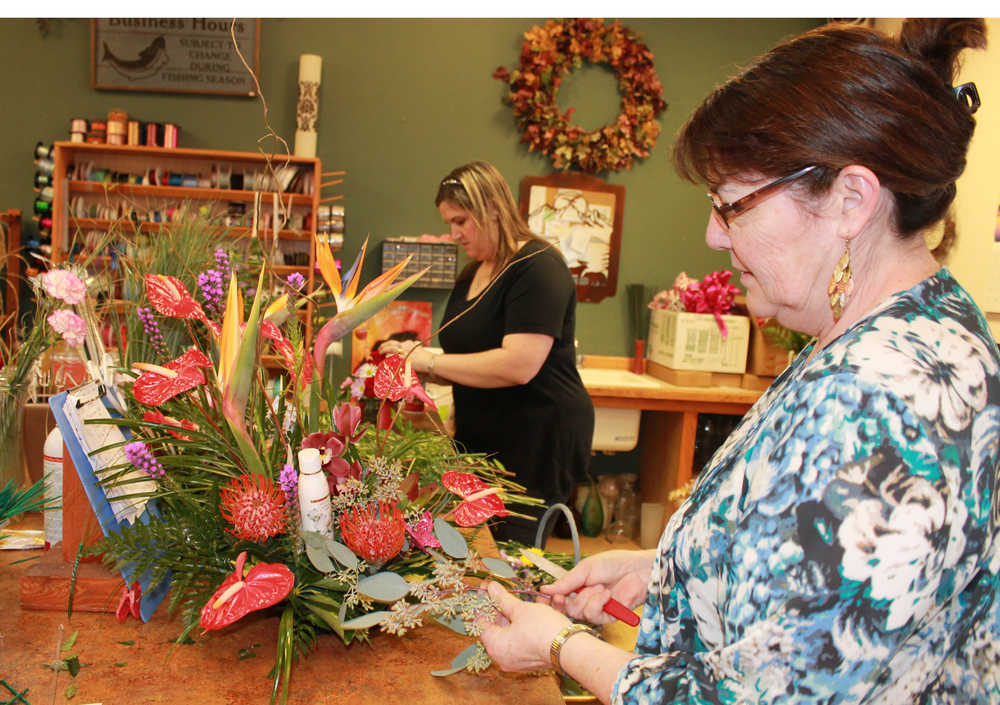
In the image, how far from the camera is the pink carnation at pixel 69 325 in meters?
1.21

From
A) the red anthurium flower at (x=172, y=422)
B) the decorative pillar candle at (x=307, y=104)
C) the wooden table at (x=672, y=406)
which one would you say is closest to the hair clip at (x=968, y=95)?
the red anthurium flower at (x=172, y=422)

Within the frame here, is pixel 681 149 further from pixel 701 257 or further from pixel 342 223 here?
pixel 701 257

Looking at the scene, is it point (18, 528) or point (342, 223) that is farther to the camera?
point (342, 223)

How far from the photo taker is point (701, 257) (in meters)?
4.70

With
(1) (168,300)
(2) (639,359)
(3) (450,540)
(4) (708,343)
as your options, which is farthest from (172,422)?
(2) (639,359)

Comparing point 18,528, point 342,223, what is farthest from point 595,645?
point 342,223

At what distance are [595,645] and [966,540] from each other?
15.8 inches

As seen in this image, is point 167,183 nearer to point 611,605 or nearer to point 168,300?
point 168,300

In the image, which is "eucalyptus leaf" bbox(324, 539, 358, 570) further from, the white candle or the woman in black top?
the white candle

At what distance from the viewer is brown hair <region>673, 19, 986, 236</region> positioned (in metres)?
0.79

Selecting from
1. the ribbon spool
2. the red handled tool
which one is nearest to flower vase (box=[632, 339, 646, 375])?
the ribbon spool

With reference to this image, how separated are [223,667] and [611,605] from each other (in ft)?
1.72

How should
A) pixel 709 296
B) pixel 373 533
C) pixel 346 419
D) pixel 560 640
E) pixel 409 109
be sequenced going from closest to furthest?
pixel 560 640, pixel 373 533, pixel 346 419, pixel 709 296, pixel 409 109

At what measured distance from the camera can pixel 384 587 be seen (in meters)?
1.04
